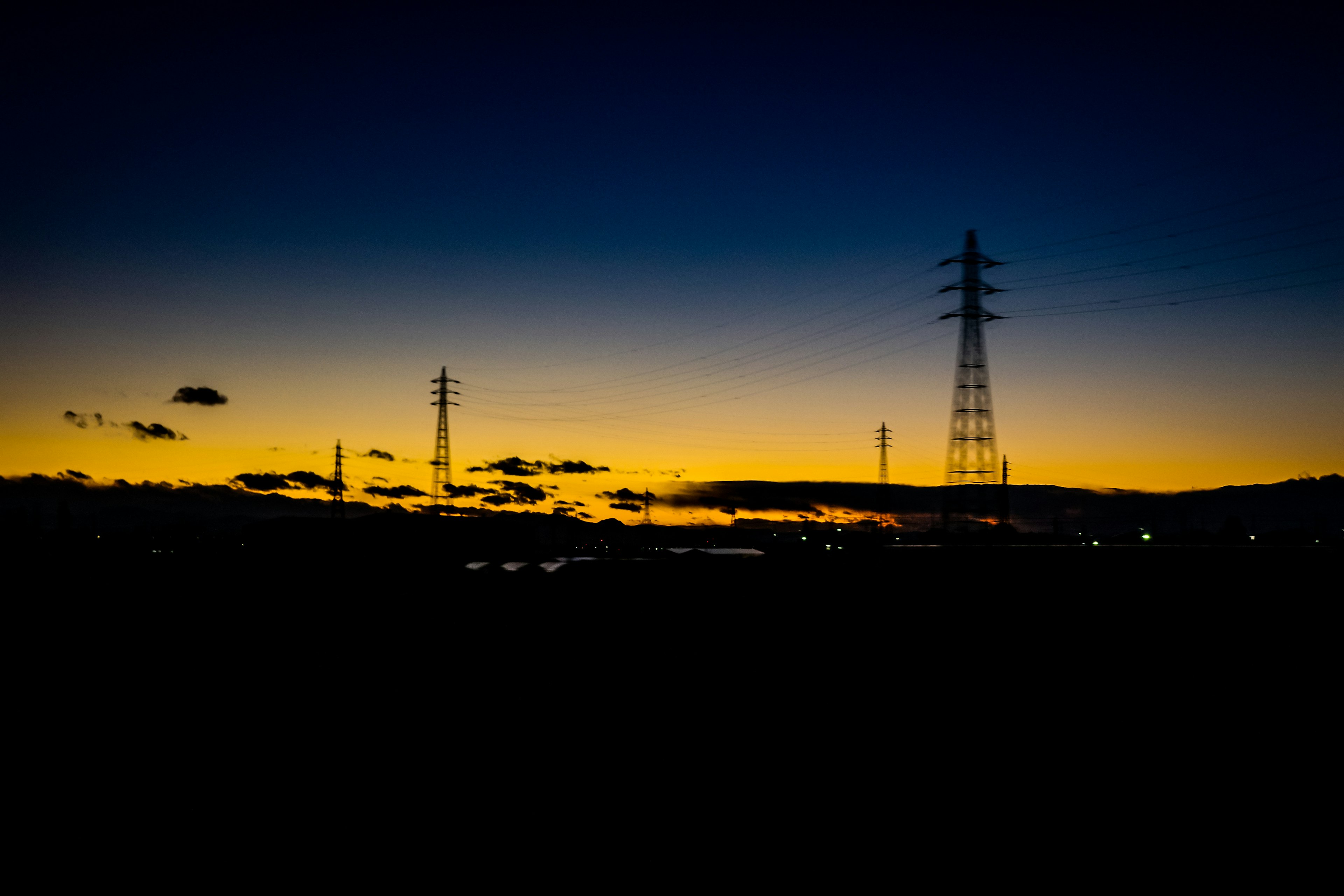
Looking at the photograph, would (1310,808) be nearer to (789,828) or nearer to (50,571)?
(789,828)

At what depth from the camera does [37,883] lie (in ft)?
24.9

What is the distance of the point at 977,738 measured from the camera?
12523 millimetres

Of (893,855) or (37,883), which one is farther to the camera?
(893,855)

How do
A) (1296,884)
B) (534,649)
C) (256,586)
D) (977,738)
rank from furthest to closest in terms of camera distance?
1. (256,586)
2. (534,649)
3. (977,738)
4. (1296,884)

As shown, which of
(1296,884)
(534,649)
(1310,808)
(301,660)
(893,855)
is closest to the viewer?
(1296,884)

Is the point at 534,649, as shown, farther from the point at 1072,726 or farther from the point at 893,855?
the point at 893,855

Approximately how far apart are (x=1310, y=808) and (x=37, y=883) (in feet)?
40.2

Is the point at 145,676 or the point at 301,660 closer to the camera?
the point at 145,676

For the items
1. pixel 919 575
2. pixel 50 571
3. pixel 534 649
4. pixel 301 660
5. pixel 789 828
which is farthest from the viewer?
pixel 50 571

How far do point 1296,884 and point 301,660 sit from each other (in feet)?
60.6

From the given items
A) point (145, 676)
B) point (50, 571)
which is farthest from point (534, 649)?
point (50, 571)

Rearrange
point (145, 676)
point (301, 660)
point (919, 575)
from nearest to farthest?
point (145, 676) → point (301, 660) → point (919, 575)

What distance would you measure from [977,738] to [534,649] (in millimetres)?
12315

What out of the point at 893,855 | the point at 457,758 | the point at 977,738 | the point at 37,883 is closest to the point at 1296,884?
the point at 893,855
